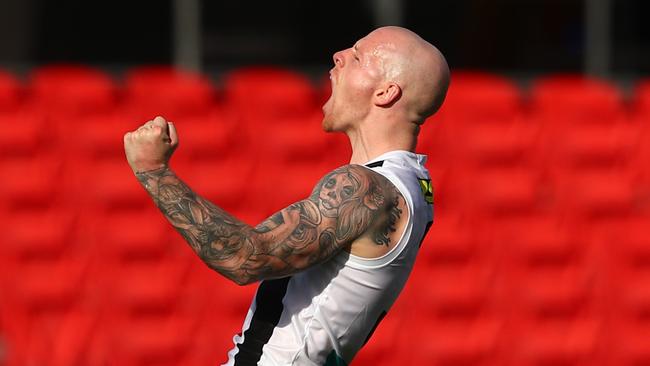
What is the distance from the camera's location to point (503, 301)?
7828mm

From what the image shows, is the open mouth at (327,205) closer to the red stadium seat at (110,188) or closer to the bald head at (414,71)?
the bald head at (414,71)

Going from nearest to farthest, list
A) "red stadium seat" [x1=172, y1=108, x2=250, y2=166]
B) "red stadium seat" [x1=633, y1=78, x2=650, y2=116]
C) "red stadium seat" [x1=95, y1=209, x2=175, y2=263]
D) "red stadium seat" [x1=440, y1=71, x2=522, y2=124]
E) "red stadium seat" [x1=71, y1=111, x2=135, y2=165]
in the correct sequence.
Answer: "red stadium seat" [x1=95, y1=209, x2=175, y2=263], "red stadium seat" [x1=71, y1=111, x2=135, y2=165], "red stadium seat" [x1=172, y1=108, x2=250, y2=166], "red stadium seat" [x1=440, y1=71, x2=522, y2=124], "red stadium seat" [x1=633, y1=78, x2=650, y2=116]

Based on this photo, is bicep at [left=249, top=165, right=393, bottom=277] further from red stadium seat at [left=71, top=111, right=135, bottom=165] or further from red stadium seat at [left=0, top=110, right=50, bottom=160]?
red stadium seat at [left=0, top=110, right=50, bottom=160]

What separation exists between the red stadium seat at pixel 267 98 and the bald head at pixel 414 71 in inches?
176

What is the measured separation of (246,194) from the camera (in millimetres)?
7652

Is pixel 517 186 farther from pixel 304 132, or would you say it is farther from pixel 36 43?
pixel 36 43

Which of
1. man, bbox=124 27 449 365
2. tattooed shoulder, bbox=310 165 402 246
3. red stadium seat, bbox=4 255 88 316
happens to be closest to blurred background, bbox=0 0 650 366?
red stadium seat, bbox=4 255 88 316

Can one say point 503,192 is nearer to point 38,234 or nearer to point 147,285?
point 147,285

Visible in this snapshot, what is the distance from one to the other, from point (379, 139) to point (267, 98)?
4543 mm

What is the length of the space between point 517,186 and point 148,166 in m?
5.38

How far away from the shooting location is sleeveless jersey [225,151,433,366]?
3303 mm

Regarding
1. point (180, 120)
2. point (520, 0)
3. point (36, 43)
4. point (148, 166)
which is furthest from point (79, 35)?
point (148, 166)

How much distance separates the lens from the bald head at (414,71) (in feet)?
11.1

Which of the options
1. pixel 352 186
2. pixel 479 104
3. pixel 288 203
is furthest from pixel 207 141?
pixel 352 186
